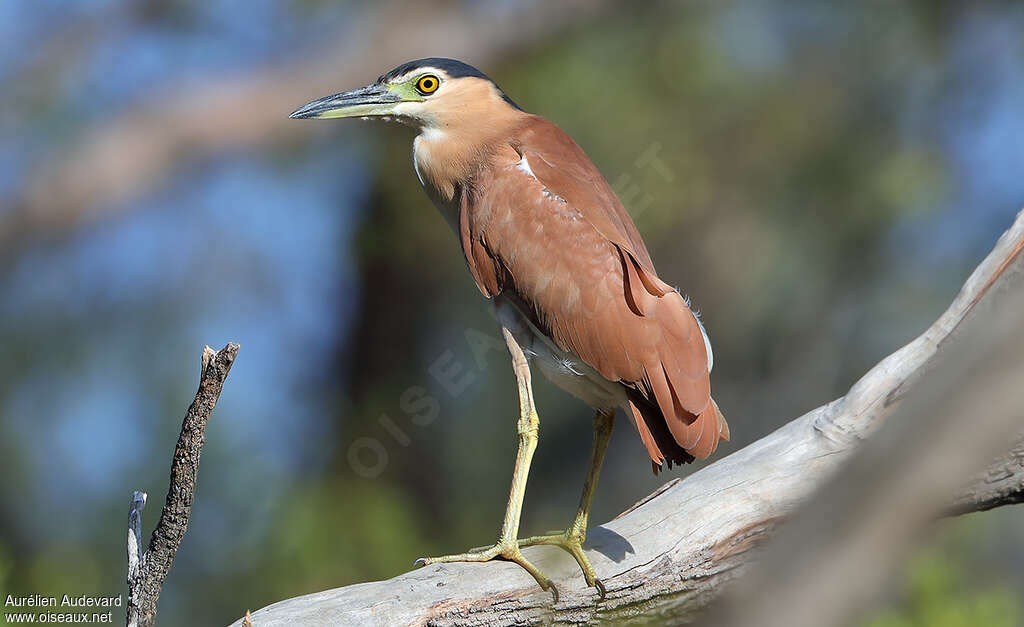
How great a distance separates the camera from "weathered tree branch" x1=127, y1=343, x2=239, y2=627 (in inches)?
61.6

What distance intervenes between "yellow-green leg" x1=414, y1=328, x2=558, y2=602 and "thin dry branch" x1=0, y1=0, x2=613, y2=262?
2.73 metres

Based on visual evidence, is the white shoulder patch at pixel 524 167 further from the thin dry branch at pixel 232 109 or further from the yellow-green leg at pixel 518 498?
the thin dry branch at pixel 232 109

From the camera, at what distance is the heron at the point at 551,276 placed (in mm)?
2416

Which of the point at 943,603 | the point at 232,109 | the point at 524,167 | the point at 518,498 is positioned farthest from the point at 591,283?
the point at 232,109

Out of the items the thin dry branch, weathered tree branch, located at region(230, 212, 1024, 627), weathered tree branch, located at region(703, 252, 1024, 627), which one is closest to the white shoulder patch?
weathered tree branch, located at region(230, 212, 1024, 627)

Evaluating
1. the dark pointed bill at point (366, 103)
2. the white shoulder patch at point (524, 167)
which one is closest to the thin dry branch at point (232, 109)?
the dark pointed bill at point (366, 103)

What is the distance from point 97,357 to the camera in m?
5.38

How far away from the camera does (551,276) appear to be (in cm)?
256

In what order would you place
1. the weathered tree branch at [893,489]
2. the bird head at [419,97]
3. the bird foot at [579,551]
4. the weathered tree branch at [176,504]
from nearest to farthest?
1. the weathered tree branch at [893,489]
2. the weathered tree branch at [176,504]
3. the bird foot at [579,551]
4. the bird head at [419,97]

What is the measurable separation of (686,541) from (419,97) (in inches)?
60.2

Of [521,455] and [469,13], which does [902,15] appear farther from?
[521,455]

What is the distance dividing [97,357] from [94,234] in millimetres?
986

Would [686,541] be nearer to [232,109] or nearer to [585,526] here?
[585,526]

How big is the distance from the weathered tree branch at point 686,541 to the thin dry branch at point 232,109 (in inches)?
117
